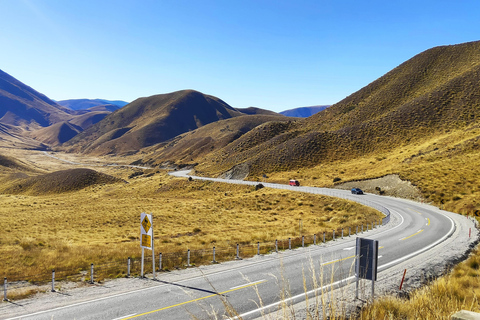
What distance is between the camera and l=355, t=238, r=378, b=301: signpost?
779cm

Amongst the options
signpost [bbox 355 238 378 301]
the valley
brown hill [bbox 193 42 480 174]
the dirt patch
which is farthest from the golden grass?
brown hill [bbox 193 42 480 174]

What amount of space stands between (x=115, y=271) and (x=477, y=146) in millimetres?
66821

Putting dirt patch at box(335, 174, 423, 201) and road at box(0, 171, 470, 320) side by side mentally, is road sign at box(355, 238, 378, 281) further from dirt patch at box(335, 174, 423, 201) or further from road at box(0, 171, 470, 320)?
dirt patch at box(335, 174, 423, 201)

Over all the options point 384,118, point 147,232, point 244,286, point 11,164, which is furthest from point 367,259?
point 11,164

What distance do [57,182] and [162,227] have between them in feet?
252

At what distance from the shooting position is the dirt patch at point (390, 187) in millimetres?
45219

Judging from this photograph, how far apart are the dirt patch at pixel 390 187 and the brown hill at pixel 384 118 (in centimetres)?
2774

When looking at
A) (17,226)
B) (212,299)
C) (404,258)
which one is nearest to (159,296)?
(212,299)

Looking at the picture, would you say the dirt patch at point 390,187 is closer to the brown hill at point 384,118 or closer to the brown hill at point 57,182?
the brown hill at point 384,118

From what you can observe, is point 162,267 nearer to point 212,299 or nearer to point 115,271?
point 115,271

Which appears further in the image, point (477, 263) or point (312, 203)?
point (312, 203)

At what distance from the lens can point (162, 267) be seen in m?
15.1

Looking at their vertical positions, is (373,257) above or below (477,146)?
below

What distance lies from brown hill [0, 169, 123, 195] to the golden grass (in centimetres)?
3055
